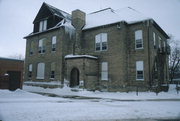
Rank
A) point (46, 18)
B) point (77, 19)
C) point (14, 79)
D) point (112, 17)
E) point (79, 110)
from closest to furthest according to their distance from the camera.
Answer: point (79, 110)
point (14, 79)
point (112, 17)
point (77, 19)
point (46, 18)

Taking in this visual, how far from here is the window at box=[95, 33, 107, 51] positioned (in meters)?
23.0

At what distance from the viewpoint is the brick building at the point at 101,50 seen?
20656mm

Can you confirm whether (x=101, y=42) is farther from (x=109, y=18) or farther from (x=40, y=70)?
(x=40, y=70)

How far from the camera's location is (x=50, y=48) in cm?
2570

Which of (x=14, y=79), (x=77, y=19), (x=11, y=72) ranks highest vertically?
(x=77, y=19)

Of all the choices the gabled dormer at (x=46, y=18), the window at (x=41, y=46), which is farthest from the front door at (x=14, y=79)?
the gabled dormer at (x=46, y=18)

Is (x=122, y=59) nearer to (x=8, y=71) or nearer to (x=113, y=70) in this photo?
(x=113, y=70)

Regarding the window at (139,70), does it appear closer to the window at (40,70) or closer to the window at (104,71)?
the window at (104,71)

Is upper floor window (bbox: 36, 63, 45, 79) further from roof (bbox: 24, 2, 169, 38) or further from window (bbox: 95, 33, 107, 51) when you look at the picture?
window (bbox: 95, 33, 107, 51)

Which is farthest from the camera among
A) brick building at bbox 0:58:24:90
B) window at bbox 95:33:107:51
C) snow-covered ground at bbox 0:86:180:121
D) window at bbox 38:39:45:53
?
window at bbox 38:39:45:53

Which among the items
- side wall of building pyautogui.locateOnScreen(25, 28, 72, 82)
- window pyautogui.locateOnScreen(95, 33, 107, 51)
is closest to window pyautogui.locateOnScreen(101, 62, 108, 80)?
window pyautogui.locateOnScreen(95, 33, 107, 51)

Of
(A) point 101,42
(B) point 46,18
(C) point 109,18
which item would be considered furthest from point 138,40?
(B) point 46,18

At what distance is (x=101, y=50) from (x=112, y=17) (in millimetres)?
5064

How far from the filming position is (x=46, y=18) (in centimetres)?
2656
